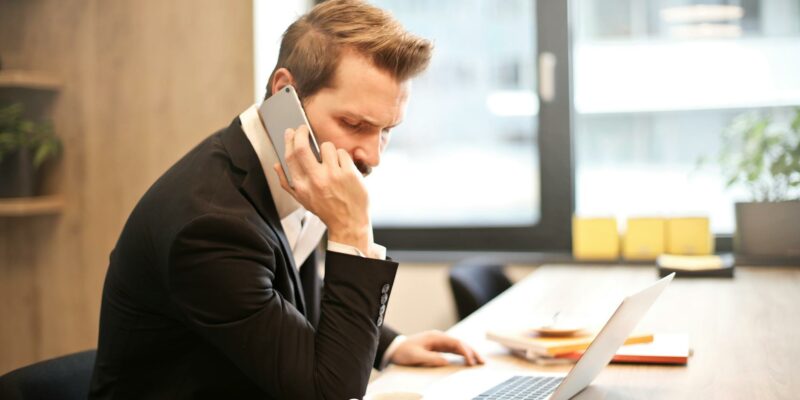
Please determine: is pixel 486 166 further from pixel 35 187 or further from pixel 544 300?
pixel 35 187

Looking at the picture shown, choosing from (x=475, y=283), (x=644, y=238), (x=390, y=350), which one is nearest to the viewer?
(x=390, y=350)

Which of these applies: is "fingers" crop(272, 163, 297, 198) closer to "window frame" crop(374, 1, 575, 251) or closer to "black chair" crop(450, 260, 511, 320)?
"black chair" crop(450, 260, 511, 320)

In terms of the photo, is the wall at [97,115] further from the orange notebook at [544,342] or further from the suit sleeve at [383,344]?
the orange notebook at [544,342]

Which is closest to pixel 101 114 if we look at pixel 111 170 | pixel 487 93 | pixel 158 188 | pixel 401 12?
pixel 111 170

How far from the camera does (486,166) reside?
3707mm

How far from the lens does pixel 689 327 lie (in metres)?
1.94

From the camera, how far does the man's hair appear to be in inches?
60.1

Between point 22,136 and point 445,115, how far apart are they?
65.9 inches

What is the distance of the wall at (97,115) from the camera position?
3.52 m

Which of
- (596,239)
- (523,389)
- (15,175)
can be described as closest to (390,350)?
(523,389)

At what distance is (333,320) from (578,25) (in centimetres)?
252

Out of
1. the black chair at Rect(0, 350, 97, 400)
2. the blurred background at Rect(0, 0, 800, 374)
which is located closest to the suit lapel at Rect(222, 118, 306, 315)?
the black chair at Rect(0, 350, 97, 400)

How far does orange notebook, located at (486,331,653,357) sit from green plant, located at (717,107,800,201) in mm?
1699

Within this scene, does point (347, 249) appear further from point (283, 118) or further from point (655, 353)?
point (655, 353)
